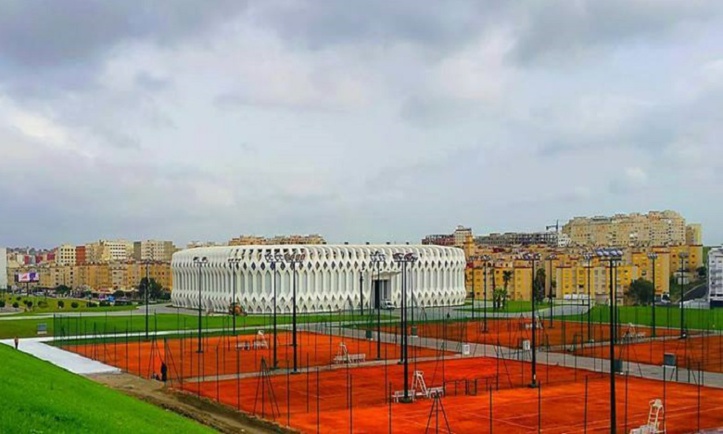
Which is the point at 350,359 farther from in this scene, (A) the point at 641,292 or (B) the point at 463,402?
(A) the point at 641,292

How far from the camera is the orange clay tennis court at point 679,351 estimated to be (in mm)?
48781

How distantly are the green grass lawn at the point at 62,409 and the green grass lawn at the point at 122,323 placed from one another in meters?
45.1

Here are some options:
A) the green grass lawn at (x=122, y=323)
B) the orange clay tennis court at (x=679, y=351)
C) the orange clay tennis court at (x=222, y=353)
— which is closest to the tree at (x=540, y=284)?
the green grass lawn at (x=122, y=323)

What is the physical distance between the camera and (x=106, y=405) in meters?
21.0

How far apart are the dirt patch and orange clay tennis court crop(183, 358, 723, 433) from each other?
135 cm

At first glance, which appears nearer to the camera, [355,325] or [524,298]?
[355,325]

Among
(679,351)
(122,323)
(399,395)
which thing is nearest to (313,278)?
(122,323)

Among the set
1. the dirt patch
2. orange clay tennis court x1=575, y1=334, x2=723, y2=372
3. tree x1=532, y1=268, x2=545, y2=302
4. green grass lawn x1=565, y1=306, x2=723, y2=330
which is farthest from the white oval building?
the dirt patch

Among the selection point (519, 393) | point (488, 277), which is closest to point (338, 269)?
point (488, 277)

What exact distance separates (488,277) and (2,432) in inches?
5787

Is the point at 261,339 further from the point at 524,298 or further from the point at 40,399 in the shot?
the point at 524,298

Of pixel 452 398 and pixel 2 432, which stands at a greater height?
pixel 2 432

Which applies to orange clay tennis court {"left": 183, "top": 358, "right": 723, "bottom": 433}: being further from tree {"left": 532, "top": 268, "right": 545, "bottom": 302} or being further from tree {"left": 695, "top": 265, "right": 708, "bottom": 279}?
tree {"left": 695, "top": 265, "right": 708, "bottom": 279}

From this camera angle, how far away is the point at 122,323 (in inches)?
3196
